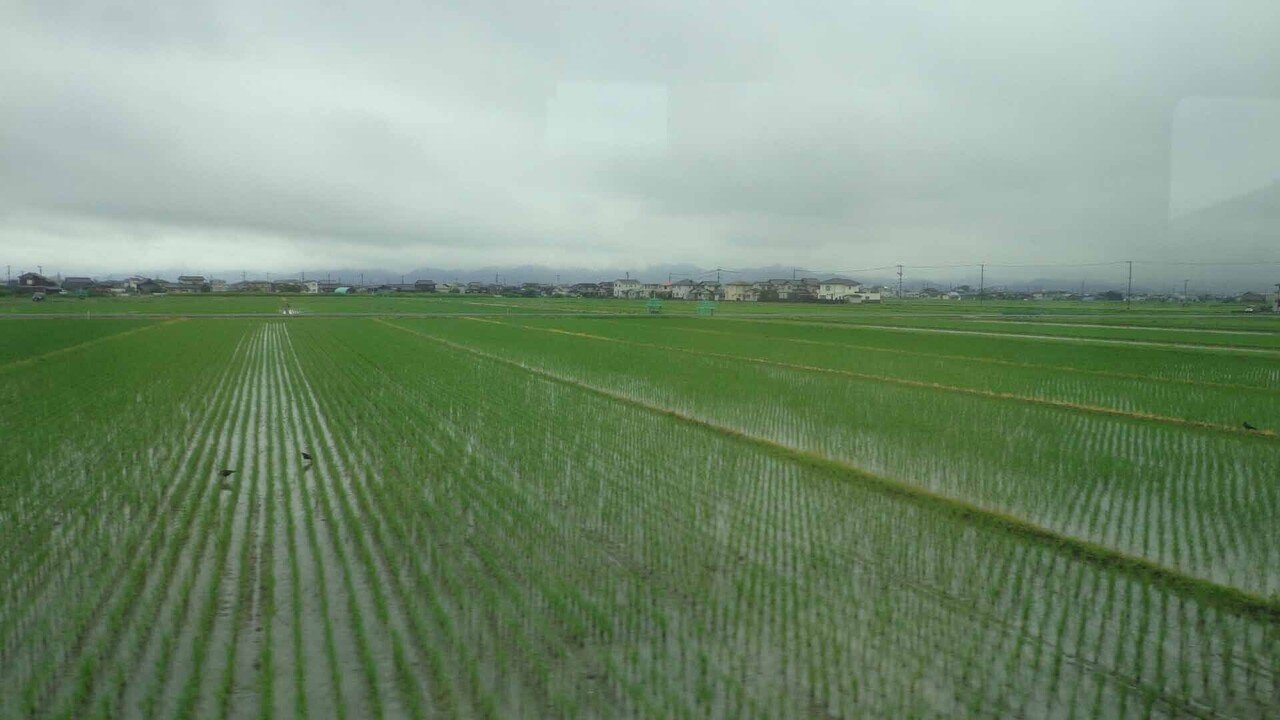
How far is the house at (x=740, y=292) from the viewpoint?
93.1 m

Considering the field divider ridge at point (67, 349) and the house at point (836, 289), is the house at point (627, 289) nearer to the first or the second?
the house at point (836, 289)

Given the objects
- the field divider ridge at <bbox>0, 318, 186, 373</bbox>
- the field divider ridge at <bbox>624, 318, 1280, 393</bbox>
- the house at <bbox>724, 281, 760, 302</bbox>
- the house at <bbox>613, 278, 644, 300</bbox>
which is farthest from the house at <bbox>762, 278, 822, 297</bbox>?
the field divider ridge at <bbox>0, 318, 186, 373</bbox>

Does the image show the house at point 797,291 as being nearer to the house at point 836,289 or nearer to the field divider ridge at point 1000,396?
the house at point 836,289

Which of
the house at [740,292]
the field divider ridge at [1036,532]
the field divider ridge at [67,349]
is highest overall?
the house at [740,292]

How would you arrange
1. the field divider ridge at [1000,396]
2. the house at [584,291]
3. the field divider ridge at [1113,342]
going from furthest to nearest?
the house at [584,291] → the field divider ridge at [1113,342] → the field divider ridge at [1000,396]

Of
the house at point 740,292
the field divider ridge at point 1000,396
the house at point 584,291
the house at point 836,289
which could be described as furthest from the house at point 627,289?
the field divider ridge at point 1000,396

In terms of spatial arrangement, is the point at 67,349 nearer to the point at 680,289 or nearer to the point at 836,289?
the point at 836,289

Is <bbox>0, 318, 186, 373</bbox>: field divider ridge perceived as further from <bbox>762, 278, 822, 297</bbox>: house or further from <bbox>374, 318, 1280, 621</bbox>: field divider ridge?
<bbox>762, 278, 822, 297</bbox>: house

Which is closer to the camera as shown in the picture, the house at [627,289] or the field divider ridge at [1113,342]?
the field divider ridge at [1113,342]

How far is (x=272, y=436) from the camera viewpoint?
9.00m

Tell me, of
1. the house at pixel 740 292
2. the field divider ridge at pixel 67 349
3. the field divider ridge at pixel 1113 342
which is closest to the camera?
the field divider ridge at pixel 67 349

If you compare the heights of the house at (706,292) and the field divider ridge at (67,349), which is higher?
the house at (706,292)

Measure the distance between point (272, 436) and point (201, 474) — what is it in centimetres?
190

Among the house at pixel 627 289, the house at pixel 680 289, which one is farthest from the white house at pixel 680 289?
the house at pixel 627 289
